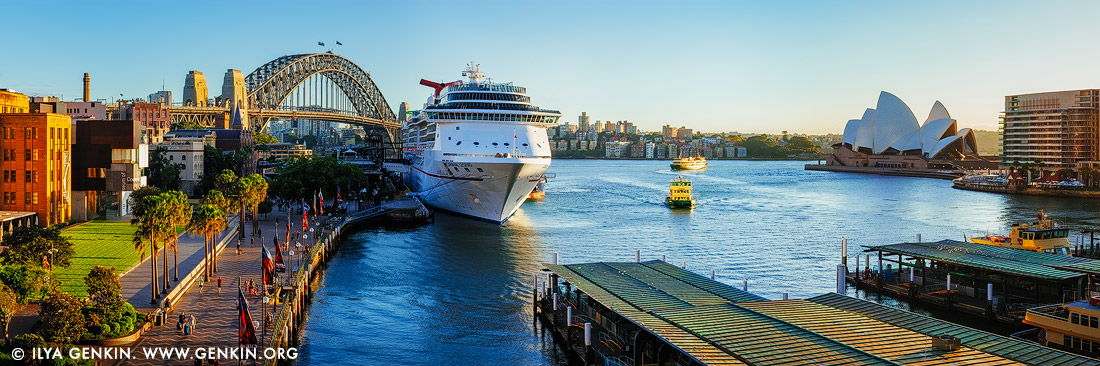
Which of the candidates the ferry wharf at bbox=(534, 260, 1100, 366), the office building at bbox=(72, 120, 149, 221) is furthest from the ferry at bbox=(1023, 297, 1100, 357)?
the office building at bbox=(72, 120, 149, 221)

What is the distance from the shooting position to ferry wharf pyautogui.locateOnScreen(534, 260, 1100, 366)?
1952cm

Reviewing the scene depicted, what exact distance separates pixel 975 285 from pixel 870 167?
6186 inches

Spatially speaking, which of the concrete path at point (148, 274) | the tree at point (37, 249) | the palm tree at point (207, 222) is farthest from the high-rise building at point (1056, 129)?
the tree at point (37, 249)

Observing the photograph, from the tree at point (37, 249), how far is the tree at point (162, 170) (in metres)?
35.9

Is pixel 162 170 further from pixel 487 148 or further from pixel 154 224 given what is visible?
pixel 154 224

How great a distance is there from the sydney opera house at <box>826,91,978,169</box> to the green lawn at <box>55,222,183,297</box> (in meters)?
152

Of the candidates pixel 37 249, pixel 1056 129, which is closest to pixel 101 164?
pixel 37 249

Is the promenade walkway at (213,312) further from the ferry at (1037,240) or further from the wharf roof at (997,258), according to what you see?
the ferry at (1037,240)

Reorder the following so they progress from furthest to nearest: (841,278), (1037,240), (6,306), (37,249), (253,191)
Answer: (253,191)
(1037,240)
(841,278)
(37,249)
(6,306)

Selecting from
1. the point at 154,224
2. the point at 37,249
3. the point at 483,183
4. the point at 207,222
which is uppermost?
the point at 483,183

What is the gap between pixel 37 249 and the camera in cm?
3075

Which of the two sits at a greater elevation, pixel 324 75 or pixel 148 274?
pixel 324 75

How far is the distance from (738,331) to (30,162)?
140ft

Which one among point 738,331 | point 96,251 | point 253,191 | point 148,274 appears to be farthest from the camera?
point 253,191
